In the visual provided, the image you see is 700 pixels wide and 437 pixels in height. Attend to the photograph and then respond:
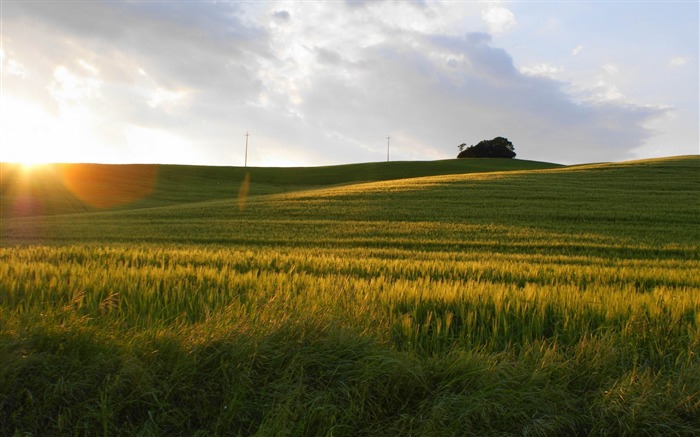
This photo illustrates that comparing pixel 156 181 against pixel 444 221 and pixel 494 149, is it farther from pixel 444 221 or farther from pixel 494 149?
pixel 494 149

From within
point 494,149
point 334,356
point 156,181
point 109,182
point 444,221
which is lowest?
point 334,356

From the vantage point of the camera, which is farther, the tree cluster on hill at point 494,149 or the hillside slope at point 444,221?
the tree cluster on hill at point 494,149

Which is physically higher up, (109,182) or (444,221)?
(109,182)

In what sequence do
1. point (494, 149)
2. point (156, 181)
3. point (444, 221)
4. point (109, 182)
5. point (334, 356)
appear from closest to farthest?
1. point (334, 356)
2. point (444, 221)
3. point (109, 182)
4. point (156, 181)
5. point (494, 149)

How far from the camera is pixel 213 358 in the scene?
9.89ft

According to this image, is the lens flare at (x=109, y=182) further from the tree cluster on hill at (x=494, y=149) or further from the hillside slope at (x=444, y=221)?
the tree cluster on hill at (x=494, y=149)

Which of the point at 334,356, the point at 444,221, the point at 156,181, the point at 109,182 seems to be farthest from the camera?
the point at 156,181

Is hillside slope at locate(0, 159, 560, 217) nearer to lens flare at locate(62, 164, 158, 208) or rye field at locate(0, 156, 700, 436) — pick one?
lens flare at locate(62, 164, 158, 208)

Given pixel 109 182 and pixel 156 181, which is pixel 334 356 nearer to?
pixel 109 182

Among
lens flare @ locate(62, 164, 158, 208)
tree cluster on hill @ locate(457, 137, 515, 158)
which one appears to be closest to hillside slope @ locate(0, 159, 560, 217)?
lens flare @ locate(62, 164, 158, 208)

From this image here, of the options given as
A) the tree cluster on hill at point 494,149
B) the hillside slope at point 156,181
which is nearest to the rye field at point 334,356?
the hillside slope at point 156,181

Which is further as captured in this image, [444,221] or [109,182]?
[109,182]

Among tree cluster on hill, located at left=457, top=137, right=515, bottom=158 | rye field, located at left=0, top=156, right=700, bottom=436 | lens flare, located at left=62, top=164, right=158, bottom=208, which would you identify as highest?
tree cluster on hill, located at left=457, top=137, right=515, bottom=158

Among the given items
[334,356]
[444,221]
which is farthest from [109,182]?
[334,356]
